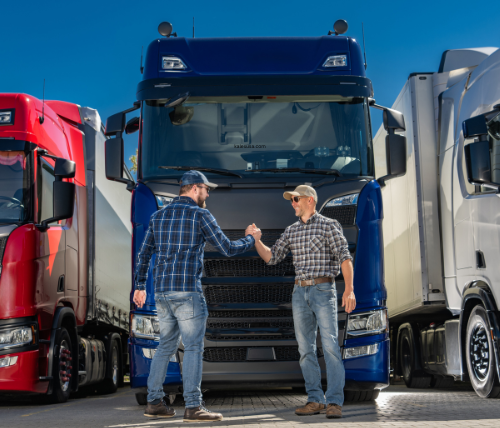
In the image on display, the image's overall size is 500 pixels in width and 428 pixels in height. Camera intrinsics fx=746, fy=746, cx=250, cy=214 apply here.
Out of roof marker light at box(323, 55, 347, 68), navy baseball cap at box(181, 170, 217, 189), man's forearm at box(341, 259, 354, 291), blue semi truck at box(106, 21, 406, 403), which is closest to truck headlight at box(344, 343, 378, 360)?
blue semi truck at box(106, 21, 406, 403)

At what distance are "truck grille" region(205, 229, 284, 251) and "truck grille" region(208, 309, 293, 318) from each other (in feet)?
1.99

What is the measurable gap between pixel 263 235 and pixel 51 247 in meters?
3.12

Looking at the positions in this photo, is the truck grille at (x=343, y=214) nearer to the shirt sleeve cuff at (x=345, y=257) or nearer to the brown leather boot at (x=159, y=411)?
the shirt sleeve cuff at (x=345, y=257)

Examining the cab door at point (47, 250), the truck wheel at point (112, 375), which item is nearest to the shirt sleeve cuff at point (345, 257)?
the cab door at point (47, 250)

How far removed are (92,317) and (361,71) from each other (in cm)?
534

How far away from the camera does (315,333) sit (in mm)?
6695

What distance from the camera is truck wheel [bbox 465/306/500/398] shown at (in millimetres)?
8211

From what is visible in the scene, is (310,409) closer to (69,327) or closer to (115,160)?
(115,160)

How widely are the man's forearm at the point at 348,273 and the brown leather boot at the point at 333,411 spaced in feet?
3.29

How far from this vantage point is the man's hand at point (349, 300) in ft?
21.0

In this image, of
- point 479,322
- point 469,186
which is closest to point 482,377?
point 479,322

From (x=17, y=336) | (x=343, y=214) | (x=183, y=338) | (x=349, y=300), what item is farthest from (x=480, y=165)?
(x=17, y=336)

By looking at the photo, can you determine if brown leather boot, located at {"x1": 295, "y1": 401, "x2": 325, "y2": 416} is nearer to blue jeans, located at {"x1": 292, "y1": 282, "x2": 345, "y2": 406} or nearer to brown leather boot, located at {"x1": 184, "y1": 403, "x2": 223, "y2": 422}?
blue jeans, located at {"x1": 292, "y1": 282, "x2": 345, "y2": 406}

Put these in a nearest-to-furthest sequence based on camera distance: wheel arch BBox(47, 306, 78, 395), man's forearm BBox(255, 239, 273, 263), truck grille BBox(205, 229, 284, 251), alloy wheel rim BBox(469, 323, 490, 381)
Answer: man's forearm BBox(255, 239, 273, 263)
truck grille BBox(205, 229, 284, 251)
alloy wheel rim BBox(469, 323, 490, 381)
wheel arch BBox(47, 306, 78, 395)
